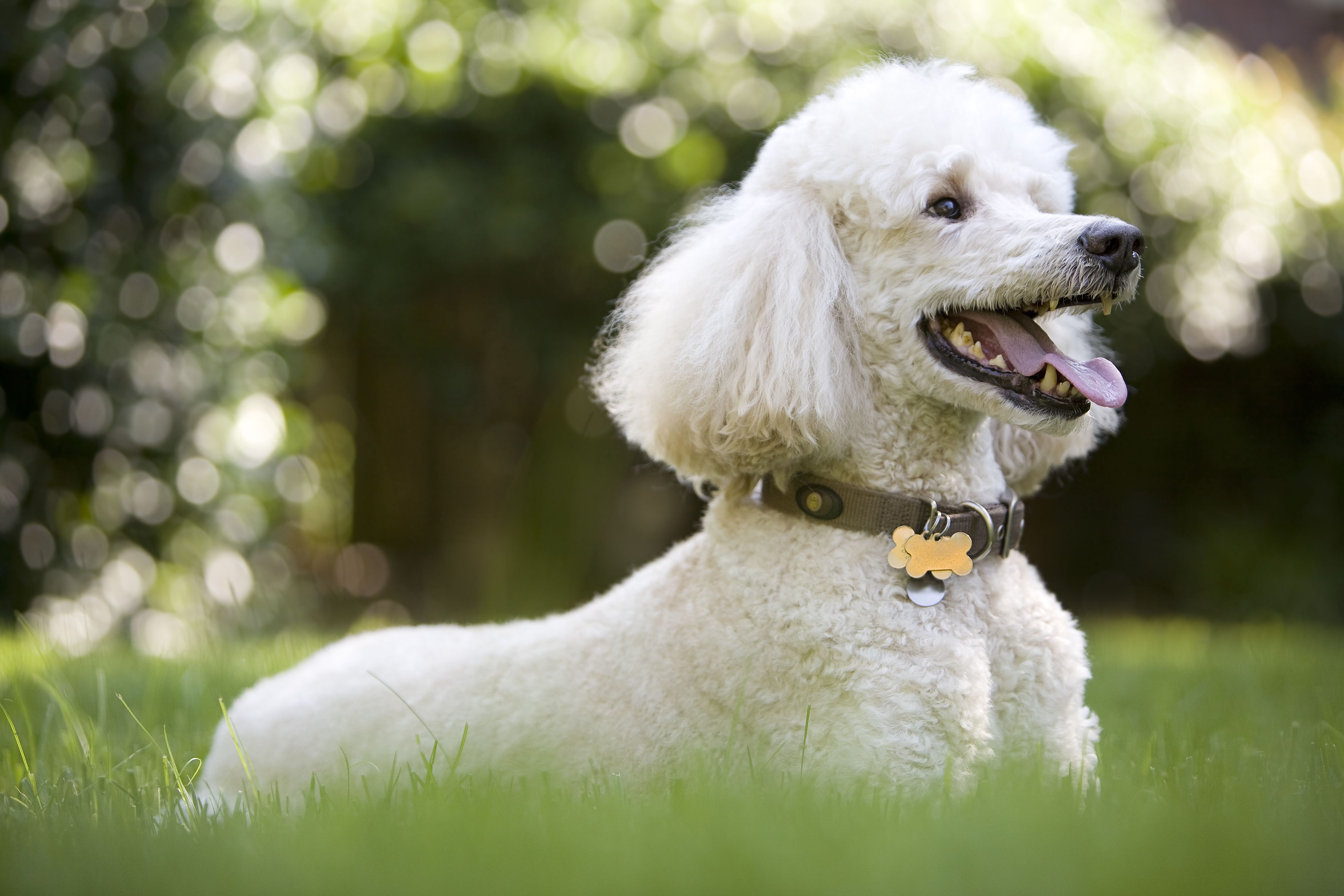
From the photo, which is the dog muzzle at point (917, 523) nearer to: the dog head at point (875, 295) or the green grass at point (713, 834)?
the dog head at point (875, 295)

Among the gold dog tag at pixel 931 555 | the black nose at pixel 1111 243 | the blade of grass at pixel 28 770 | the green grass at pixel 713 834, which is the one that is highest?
the black nose at pixel 1111 243

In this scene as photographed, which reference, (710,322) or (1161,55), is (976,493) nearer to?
(710,322)

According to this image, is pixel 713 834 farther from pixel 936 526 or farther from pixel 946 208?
pixel 946 208

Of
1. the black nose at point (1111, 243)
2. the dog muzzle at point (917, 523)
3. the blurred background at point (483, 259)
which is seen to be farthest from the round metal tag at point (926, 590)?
the blurred background at point (483, 259)

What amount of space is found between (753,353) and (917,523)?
431 mm

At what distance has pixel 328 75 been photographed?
18.6 feet

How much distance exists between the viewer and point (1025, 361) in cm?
211

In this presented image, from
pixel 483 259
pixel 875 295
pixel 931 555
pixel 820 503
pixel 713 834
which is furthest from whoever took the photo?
pixel 483 259

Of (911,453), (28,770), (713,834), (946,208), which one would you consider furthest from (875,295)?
(28,770)

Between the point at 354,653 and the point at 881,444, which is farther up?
Result: the point at 881,444

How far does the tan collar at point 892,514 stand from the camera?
204 cm

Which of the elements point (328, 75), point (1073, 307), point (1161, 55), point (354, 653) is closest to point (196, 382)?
point (328, 75)

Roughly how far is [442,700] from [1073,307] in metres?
1.42

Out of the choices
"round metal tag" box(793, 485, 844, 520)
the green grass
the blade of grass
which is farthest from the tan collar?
the blade of grass
